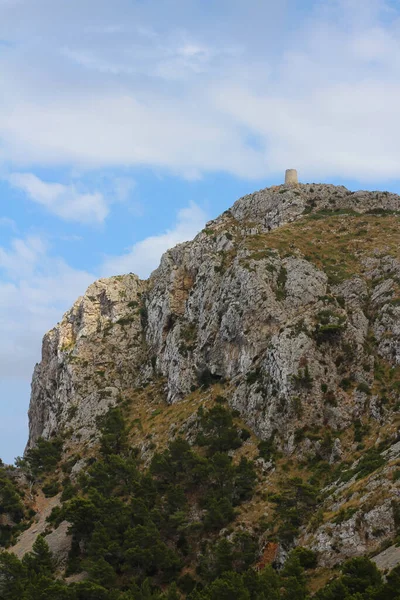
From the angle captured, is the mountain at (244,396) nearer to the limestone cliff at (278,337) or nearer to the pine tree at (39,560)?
the limestone cliff at (278,337)

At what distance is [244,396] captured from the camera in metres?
92.0

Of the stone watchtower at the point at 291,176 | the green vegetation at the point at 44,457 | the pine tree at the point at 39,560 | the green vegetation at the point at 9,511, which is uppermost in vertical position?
the stone watchtower at the point at 291,176

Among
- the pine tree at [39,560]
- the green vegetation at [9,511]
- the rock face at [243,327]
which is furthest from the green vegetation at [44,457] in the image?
the pine tree at [39,560]

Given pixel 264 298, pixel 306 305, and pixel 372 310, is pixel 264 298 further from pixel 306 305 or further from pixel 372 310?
pixel 372 310

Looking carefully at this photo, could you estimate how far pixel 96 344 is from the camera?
126 m

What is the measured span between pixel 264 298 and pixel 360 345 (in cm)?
1807

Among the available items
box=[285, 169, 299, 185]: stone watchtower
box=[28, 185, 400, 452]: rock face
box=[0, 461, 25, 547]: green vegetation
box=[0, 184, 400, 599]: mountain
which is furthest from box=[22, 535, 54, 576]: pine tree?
box=[285, 169, 299, 185]: stone watchtower

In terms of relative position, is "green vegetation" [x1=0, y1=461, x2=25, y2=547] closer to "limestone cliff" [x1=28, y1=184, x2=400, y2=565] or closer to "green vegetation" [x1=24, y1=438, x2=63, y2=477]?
"green vegetation" [x1=24, y1=438, x2=63, y2=477]

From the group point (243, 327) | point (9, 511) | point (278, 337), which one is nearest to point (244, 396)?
point (278, 337)

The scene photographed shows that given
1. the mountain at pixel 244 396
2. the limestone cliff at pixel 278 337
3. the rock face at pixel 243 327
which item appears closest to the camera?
the mountain at pixel 244 396

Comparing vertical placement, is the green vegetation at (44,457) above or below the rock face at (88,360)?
below

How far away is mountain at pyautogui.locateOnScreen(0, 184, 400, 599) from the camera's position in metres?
69.4

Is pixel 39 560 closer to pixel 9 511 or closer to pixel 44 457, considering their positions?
pixel 9 511

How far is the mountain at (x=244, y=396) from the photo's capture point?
69375 mm
